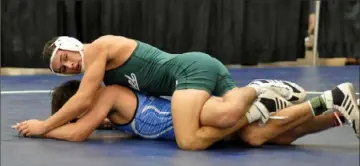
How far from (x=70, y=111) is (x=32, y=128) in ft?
0.78

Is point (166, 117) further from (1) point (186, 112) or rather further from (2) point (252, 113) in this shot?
(2) point (252, 113)

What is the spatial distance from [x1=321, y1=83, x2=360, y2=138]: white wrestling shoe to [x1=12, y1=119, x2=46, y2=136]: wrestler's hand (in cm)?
125

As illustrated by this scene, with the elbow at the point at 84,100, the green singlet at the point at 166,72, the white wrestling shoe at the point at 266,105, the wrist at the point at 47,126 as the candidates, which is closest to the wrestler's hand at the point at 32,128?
the wrist at the point at 47,126

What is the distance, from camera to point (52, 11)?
20.6 feet

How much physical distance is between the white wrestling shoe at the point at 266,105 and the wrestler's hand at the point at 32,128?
3.04 feet

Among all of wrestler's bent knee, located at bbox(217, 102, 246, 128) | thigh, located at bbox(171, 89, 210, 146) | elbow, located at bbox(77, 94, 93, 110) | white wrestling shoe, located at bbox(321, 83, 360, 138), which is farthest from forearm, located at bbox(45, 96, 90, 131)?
white wrestling shoe, located at bbox(321, 83, 360, 138)

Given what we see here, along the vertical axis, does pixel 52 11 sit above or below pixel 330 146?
above

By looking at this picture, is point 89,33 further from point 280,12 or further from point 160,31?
point 280,12

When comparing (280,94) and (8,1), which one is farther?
(8,1)

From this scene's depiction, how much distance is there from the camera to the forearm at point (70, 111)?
3.00m

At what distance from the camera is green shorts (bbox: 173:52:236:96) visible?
3.01 m

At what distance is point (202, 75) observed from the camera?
3033 mm

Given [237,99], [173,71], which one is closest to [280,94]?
[237,99]

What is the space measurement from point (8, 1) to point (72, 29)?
0.62 meters
